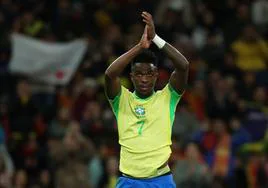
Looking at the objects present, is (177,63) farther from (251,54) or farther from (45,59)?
(251,54)

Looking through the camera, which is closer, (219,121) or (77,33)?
(219,121)

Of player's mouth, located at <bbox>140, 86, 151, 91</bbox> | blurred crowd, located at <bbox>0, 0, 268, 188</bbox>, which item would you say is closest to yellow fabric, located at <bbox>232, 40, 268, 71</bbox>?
blurred crowd, located at <bbox>0, 0, 268, 188</bbox>

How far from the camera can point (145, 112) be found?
31.8 ft

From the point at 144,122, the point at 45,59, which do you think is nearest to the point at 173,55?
the point at 144,122

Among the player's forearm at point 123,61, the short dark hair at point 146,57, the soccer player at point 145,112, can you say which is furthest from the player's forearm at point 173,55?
the player's forearm at point 123,61

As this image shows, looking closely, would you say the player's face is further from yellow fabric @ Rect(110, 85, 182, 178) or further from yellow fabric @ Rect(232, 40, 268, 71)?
yellow fabric @ Rect(232, 40, 268, 71)

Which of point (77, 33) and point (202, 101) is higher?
point (77, 33)

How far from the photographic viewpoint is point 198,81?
1819 centimetres

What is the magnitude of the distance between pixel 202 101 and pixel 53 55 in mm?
2878

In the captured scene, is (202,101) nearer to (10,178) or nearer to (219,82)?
(219,82)

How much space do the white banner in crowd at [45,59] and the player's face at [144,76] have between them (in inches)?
339

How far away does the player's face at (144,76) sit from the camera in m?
9.55

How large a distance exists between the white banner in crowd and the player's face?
28.3 feet

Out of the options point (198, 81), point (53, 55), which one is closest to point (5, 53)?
point (53, 55)
